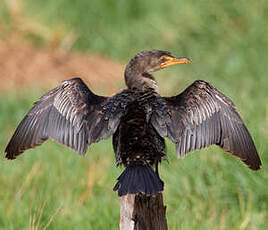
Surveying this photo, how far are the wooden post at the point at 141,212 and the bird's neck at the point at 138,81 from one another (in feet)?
2.89

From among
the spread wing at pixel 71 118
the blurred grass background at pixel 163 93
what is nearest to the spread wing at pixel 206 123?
the spread wing at pixel 71 118

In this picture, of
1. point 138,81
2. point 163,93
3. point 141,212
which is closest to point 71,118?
point 138,81

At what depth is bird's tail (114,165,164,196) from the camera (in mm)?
4051

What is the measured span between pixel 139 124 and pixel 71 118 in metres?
0.49

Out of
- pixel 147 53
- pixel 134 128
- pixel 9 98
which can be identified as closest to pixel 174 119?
pixel 134 128

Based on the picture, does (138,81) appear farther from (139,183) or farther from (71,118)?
(139,183)

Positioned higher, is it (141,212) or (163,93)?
(163,93)

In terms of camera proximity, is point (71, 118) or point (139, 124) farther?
point (71, 118)

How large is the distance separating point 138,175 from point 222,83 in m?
6.18

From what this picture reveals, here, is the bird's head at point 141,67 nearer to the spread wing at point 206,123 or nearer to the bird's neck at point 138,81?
the bird's neck at point 138,81

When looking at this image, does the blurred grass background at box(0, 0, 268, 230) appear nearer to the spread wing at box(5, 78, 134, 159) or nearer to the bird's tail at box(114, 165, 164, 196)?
the spread wing at box(5, 78, 134, 159)

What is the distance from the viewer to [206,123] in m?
4.58

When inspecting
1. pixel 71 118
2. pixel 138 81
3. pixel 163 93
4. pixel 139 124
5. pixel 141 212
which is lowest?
pixel 141 212

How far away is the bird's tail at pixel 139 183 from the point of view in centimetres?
405
